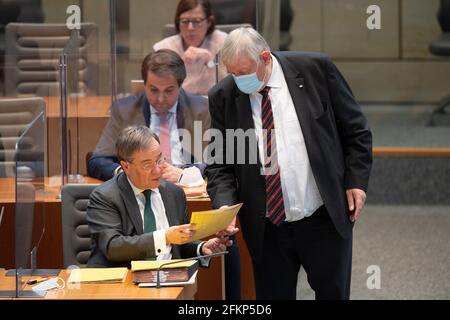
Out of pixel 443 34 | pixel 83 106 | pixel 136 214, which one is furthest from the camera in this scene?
pixel 443 34

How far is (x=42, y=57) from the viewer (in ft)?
21.9

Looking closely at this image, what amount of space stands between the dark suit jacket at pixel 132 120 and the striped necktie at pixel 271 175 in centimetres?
114

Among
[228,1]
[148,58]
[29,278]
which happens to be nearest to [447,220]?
[228,1]

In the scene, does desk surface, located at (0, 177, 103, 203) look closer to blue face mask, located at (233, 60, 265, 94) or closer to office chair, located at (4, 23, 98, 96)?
office chair, located at (4, 23, 98, 96)

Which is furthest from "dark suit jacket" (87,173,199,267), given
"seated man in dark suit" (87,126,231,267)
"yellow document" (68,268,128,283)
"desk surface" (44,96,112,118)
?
"desk surface" (44,96,112,118)

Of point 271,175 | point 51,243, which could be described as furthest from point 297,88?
point 51,243

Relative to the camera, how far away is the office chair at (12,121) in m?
5.71

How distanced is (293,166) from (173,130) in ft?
4.07

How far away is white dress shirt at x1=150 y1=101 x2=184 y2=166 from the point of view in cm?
520

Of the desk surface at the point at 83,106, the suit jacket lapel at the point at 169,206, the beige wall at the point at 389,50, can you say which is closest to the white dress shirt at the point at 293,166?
the suit jacket lapel at the point at 169,206

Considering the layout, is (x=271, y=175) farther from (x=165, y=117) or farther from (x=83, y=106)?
(x=83, y=106)

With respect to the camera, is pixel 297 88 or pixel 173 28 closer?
pixel 297 88

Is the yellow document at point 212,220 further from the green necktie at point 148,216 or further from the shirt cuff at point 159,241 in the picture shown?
the green necktie at point 148,216

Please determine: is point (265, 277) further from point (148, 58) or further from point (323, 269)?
point (148, 58)
